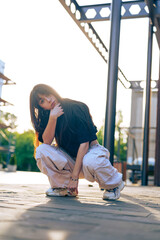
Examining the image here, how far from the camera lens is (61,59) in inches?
499

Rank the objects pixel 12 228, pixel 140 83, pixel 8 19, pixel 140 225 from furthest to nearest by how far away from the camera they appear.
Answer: pixel 140 83 < pixel 8 19 < pixel 140 225 < pixel 12 228

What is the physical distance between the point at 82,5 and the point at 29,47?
635cm

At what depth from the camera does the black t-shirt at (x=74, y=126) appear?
6.72 feet

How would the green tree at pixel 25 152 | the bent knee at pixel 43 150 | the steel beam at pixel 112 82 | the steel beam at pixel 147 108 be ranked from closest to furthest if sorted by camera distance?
the bent knee at pixel 43 150
the steel beam at pixel 112 82
the steel beam at pixel 147 108
the green tree at pixel 25 152

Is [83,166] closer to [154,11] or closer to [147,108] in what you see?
[154,11]

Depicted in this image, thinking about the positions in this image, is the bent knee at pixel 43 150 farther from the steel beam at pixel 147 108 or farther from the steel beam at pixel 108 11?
Result: the steel beam at pixel 147 108

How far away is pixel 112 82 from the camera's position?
356 cm

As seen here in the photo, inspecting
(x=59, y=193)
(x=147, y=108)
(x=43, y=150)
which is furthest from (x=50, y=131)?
(x=147, y=108)

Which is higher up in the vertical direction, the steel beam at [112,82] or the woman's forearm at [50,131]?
the steel beam at [112,82]

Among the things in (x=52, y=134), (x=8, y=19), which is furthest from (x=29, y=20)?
(x=52, y=134)

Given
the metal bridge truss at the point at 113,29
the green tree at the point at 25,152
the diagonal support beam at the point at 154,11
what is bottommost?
the green tree at the point at 25,152

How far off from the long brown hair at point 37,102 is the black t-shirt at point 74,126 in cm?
5

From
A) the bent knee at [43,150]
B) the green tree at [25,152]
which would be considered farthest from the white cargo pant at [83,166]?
the green tree at [25,152]

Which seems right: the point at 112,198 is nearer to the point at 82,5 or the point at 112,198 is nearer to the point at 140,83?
the point at 82,5
